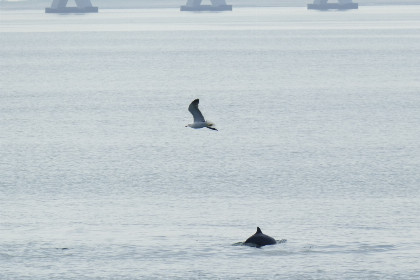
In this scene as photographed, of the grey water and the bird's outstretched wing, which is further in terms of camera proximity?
the bird's outstretched wing

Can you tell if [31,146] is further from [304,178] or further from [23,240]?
[23,240]

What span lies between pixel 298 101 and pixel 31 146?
35777mm

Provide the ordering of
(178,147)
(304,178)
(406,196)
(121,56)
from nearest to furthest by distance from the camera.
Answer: (406,196) → (304,178) → (178,147) → (121,56)

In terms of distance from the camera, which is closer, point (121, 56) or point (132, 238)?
point (132, 238)

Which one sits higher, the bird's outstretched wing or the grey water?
the bird's outstretched wing

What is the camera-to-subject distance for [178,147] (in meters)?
70.1

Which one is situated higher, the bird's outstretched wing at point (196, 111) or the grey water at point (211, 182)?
the bird's outstretched wing at point (196, 111)

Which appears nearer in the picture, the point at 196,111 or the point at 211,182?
the point at 196,111

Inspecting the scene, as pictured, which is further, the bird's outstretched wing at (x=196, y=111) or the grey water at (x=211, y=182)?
the bird's outstretched wing at (x=196, y=111)

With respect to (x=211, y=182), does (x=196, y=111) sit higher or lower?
higher

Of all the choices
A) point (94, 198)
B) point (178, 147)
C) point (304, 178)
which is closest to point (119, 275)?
point (94, 198)

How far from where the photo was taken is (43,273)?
37.5m

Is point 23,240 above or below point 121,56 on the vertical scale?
above

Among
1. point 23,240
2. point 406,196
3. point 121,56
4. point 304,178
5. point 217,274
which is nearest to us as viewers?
point 217,274
